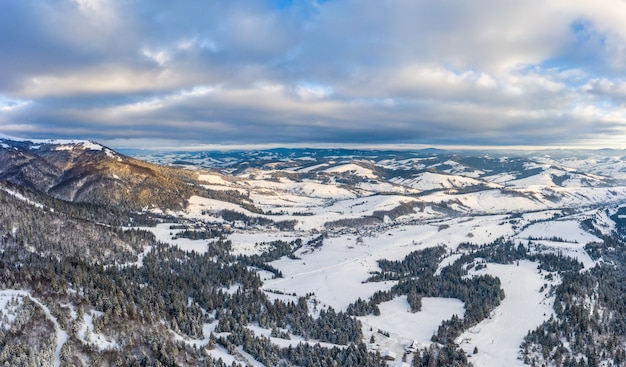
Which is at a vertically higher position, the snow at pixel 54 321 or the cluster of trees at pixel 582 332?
the snow at pixel 54 321

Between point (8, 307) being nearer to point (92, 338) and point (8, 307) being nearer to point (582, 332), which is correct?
point (92, 338)

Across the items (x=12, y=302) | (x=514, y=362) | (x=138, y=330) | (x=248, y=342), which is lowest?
(x=514, y=362)

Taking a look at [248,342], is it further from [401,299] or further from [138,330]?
[401,299]

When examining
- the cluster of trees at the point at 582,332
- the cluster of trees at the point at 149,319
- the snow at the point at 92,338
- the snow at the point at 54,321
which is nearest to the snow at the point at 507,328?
the cluster of trees at the point at 582,332

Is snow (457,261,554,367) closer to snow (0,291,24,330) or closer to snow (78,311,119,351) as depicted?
snow (78,311,119,351)

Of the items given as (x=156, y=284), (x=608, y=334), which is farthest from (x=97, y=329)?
(x=608, y=334)

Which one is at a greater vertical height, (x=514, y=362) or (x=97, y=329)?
(x=97, y=329)

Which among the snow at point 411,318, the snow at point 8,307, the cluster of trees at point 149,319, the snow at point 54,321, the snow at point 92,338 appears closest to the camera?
the snow at point 54,321

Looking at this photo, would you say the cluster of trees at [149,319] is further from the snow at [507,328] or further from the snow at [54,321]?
the snow at [507,328]

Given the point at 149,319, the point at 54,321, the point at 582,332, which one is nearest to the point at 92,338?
the point at 54,321
